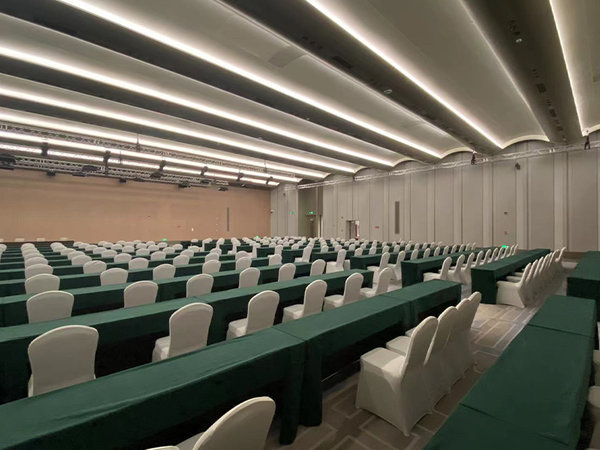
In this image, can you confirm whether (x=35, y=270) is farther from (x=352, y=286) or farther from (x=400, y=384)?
(x=400, y=384)

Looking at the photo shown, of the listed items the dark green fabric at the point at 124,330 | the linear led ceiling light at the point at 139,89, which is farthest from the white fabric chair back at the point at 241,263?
the linear led ceiling light at the point at 139,89

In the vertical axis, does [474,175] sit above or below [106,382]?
above

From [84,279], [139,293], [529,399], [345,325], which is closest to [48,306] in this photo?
[139,293]

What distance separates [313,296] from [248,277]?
191cm

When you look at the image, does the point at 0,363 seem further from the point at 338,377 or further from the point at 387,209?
the point at 387,209

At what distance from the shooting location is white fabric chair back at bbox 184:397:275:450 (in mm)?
1134

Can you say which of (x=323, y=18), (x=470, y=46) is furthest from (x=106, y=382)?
(x=470, y=46)

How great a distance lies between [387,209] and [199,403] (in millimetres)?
18572

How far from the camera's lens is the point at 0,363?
2439 mm

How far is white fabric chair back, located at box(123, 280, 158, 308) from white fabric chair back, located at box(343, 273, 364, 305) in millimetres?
2907

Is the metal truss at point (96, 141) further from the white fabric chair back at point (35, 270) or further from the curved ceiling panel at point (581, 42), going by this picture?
the curved ceiling panel at point (581, 42)

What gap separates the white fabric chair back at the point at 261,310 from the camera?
11.1 feet

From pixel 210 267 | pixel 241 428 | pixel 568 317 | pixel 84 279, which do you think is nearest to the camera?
pixel 241 428

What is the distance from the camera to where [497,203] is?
Answer: 578 inches
